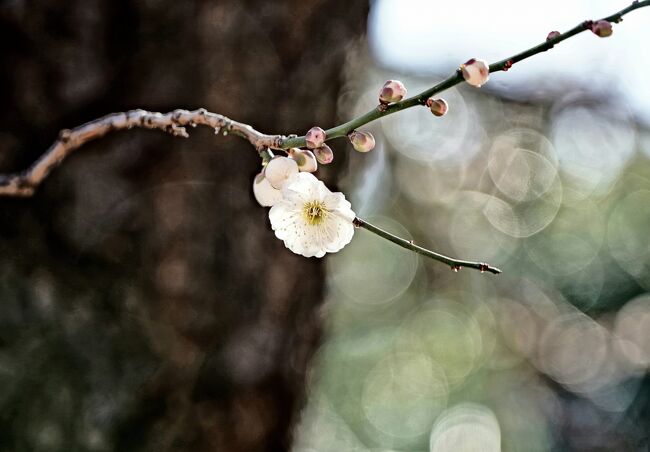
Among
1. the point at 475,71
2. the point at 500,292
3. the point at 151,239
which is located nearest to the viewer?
the point at 475,71

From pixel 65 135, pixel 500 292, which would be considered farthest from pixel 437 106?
pixel 500 292

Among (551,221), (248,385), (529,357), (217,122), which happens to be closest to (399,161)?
(551,221)

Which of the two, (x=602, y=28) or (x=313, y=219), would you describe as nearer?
(x=602, y=28)

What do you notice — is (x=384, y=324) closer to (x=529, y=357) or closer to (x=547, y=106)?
(x=529, y=357)

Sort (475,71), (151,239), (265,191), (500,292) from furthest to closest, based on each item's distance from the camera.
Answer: (500,292)
(151,239)
(265,191)
(475,71)

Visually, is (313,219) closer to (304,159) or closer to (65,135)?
(304,159)

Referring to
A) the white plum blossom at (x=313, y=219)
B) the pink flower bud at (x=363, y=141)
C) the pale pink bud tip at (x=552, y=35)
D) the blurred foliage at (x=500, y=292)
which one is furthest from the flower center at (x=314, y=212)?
the blurred foliage at (x=500, y=292)

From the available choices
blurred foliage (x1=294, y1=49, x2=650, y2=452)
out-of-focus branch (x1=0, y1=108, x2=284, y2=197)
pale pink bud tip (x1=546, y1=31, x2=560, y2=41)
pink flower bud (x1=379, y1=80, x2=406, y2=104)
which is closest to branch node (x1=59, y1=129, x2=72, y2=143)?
out-of-focus branch (x1=0, y1=108, x2=284, y2=197)
